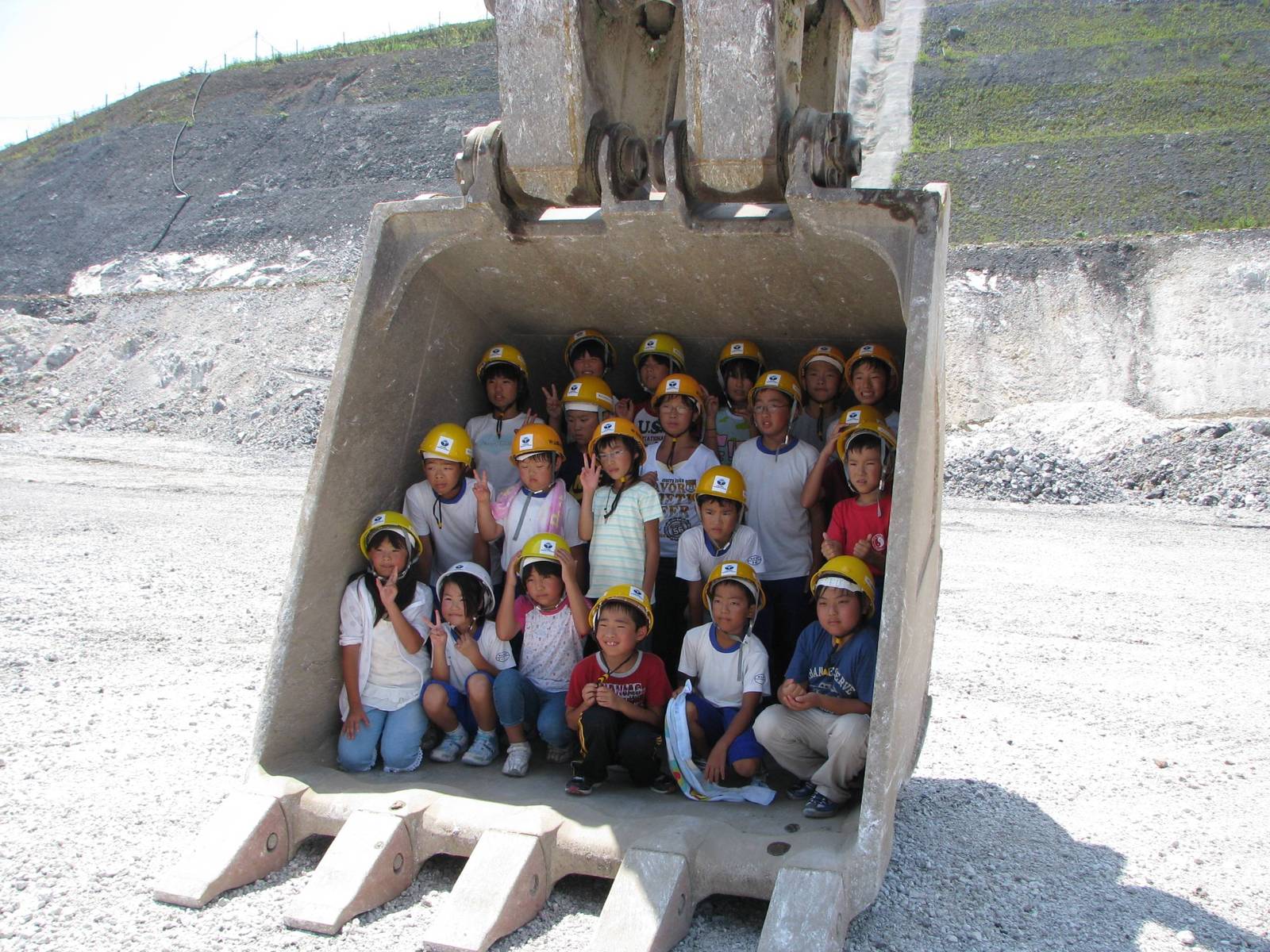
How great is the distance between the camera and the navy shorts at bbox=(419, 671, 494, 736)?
481 cm

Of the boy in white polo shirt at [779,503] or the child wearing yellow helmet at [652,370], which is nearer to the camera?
the boy in white polo shirt at [779,503]

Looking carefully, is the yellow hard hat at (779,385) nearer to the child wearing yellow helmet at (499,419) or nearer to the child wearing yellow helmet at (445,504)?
the child wearing yellow helmet at (499,419)

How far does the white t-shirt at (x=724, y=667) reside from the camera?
4.56 metres

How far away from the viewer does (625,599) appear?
4551mm

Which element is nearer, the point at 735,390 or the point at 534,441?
the point at 534,441

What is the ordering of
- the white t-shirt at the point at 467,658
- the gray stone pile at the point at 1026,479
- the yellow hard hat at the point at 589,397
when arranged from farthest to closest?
the gray stone pile at the point at 1026,479
the yellow hard hat at the point at 589,397
the white t-shirt at the point at 467,658

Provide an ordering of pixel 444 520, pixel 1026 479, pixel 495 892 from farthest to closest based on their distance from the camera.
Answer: pixel 1026 479 → pixel 444 520 → pixel 495 892

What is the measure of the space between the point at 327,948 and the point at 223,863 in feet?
1.77

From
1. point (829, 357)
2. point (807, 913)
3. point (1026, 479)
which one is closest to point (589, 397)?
point (829, 357)

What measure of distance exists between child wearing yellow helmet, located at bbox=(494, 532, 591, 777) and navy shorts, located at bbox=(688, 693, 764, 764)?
52cm

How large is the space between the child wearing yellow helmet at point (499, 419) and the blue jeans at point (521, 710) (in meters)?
1.09

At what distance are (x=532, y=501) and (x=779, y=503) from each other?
1.06m

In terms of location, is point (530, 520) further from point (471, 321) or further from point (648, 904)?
point (648, 904)

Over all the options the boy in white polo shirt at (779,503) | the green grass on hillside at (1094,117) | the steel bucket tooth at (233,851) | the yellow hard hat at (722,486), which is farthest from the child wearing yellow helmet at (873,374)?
the green grass on hillside at (1094,117)
